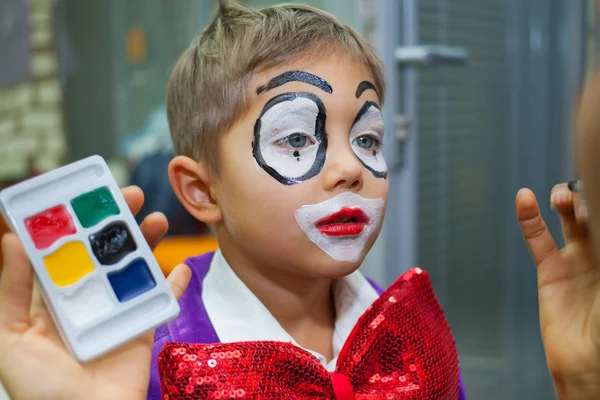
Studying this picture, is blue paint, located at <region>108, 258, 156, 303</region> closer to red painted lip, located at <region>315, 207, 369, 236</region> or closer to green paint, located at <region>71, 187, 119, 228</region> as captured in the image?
green paint, located at <region>71, 187, 119, 228</region>

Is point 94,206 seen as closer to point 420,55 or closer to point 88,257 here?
point 88,257

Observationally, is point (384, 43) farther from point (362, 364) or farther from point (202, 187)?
point (362, 364)

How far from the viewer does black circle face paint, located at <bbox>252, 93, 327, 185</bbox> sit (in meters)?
0.72

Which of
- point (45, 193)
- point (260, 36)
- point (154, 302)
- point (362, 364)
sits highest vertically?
point (260, 36)

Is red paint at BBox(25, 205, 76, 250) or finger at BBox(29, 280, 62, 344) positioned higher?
red paint at BBox(25, 205, 76, 250)

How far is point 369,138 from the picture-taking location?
0.77 m

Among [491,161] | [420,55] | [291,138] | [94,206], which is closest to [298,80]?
[291,138]

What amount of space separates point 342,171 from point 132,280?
0.26m

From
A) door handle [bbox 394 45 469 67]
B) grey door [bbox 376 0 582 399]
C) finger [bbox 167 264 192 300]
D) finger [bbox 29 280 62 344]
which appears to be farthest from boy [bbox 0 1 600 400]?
grey door [bbox 376 0 582 399]

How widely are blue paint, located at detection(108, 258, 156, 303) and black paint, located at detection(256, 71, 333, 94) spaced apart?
255 mm

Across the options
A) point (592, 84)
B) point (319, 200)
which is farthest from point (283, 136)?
point (592, 84)

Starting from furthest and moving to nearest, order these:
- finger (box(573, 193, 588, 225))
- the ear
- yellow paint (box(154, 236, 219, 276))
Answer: yellow paint (box(154, 236, 219, 276)), the ear, finger (box(573, 193, 588, 225))

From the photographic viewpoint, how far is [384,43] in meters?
1.21

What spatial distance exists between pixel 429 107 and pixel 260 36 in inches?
33.0
